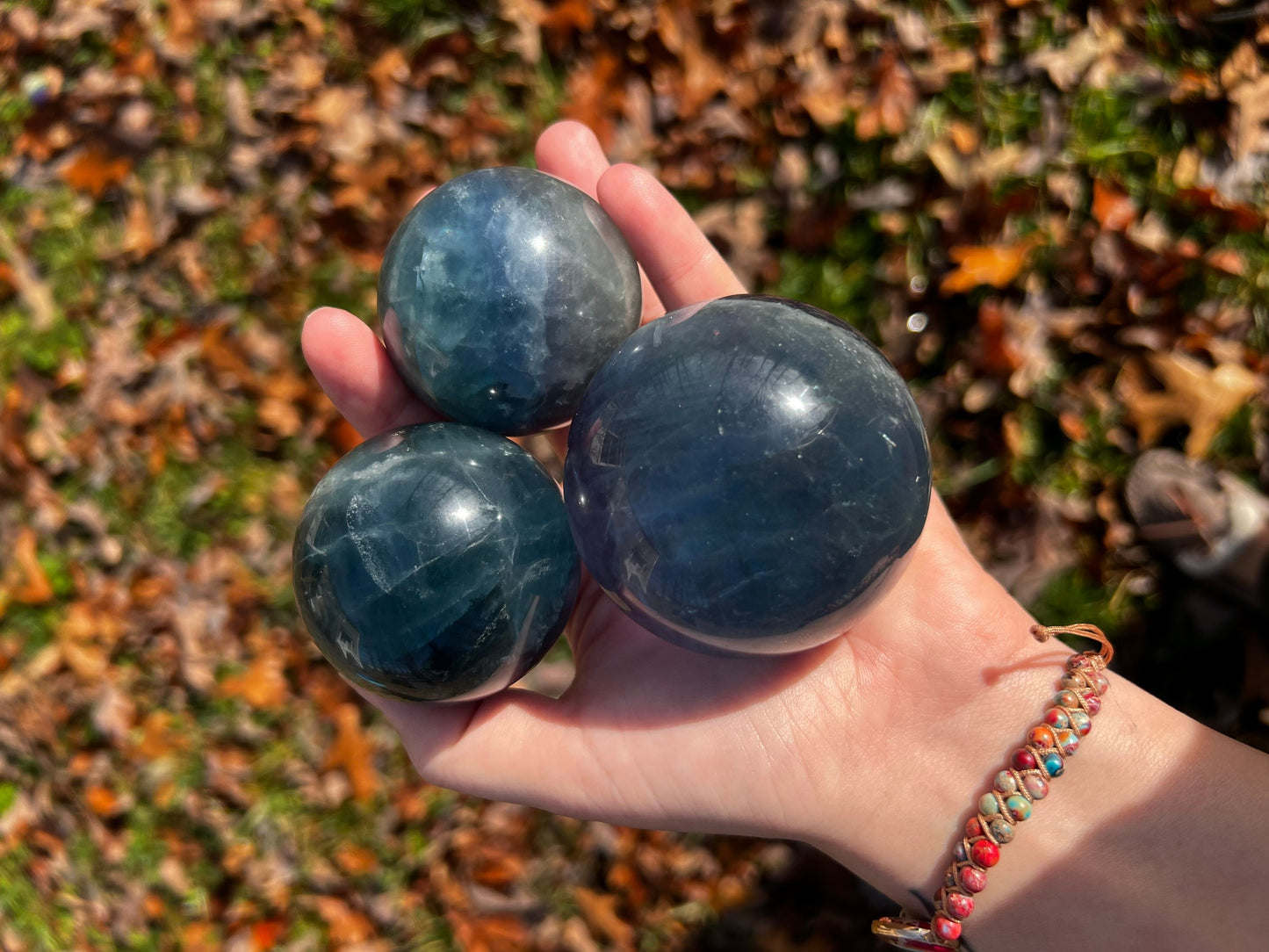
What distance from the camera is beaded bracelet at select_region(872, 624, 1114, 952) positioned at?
2176 millimetres

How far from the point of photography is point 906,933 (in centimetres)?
222

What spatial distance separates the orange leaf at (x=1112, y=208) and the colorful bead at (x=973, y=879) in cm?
240

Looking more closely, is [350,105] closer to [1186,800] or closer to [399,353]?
[399,353]

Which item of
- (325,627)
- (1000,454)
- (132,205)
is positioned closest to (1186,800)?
(1000,454)

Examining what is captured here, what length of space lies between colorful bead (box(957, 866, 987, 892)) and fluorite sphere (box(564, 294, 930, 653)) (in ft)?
2.10

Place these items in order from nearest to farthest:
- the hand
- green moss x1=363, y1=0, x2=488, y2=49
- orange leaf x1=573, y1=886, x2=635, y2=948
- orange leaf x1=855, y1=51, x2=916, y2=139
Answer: the hand → orange leaf x1=573, y1=886, x2=635, y2=948 → orange leaf x1=855, y1=51, x2=916, y2=139 → green moss x1=363, y1=0, x2=488, y2=49

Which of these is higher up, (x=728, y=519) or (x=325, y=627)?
(x=728, y=519)

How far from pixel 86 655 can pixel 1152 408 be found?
4.16 m

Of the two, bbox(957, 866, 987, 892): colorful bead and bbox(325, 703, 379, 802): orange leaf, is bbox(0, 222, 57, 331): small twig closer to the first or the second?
bbox(325, 703, 379, 802): orange leaf

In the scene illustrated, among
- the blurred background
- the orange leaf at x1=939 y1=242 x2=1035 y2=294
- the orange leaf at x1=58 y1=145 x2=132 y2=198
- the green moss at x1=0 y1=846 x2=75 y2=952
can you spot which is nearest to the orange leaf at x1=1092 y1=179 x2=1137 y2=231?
the blurred background

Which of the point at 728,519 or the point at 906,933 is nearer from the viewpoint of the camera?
the point at 728,519

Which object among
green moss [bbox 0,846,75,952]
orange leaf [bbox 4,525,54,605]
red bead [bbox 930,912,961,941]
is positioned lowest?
green moss [bbox 0,846,75,952]

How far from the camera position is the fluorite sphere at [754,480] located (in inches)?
79.0

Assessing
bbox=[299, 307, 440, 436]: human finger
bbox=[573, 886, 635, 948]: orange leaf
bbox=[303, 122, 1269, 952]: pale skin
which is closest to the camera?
bbox=[303, 122, 1269, 952]: pale skin
